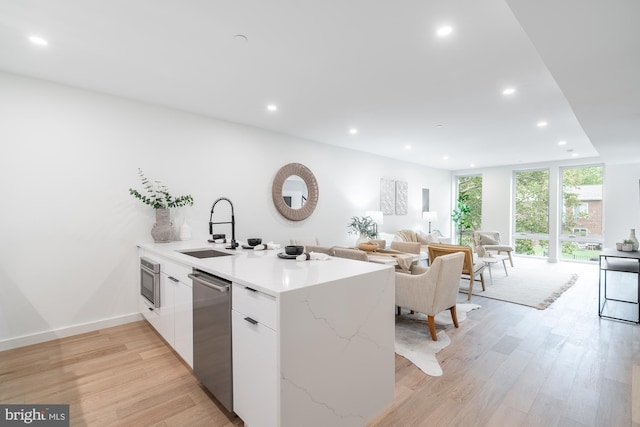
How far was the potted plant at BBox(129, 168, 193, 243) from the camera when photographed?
3373 mm

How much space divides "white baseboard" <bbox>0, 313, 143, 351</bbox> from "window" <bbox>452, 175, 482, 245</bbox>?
8.70m

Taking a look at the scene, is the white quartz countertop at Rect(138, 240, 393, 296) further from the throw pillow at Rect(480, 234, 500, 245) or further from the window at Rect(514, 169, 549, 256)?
the window at Rect(514, 169, 549, 256)

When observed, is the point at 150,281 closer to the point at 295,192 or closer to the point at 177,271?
the point at 177,271

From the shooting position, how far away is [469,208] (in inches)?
350

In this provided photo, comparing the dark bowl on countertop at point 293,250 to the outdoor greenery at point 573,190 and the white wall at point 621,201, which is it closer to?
the white wall at point 621,201

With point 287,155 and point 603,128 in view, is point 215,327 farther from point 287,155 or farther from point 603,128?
point 603,128

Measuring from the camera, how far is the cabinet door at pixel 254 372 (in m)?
1.37

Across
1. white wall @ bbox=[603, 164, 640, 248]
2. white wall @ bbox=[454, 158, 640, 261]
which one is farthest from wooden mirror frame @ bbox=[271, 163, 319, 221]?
white wall @ bbox=[603, 164, 640, 248]

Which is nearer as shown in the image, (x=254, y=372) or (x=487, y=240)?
(x=254, y=372)

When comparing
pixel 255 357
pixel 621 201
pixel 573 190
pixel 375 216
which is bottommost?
pixel 255 357

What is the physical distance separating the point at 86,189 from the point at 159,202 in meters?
0.70

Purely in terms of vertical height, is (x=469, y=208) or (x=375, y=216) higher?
(x=469, y=208)

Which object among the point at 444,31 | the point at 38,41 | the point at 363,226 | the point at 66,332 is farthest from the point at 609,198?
the point at 66,332

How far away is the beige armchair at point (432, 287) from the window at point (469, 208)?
21.4 ft
